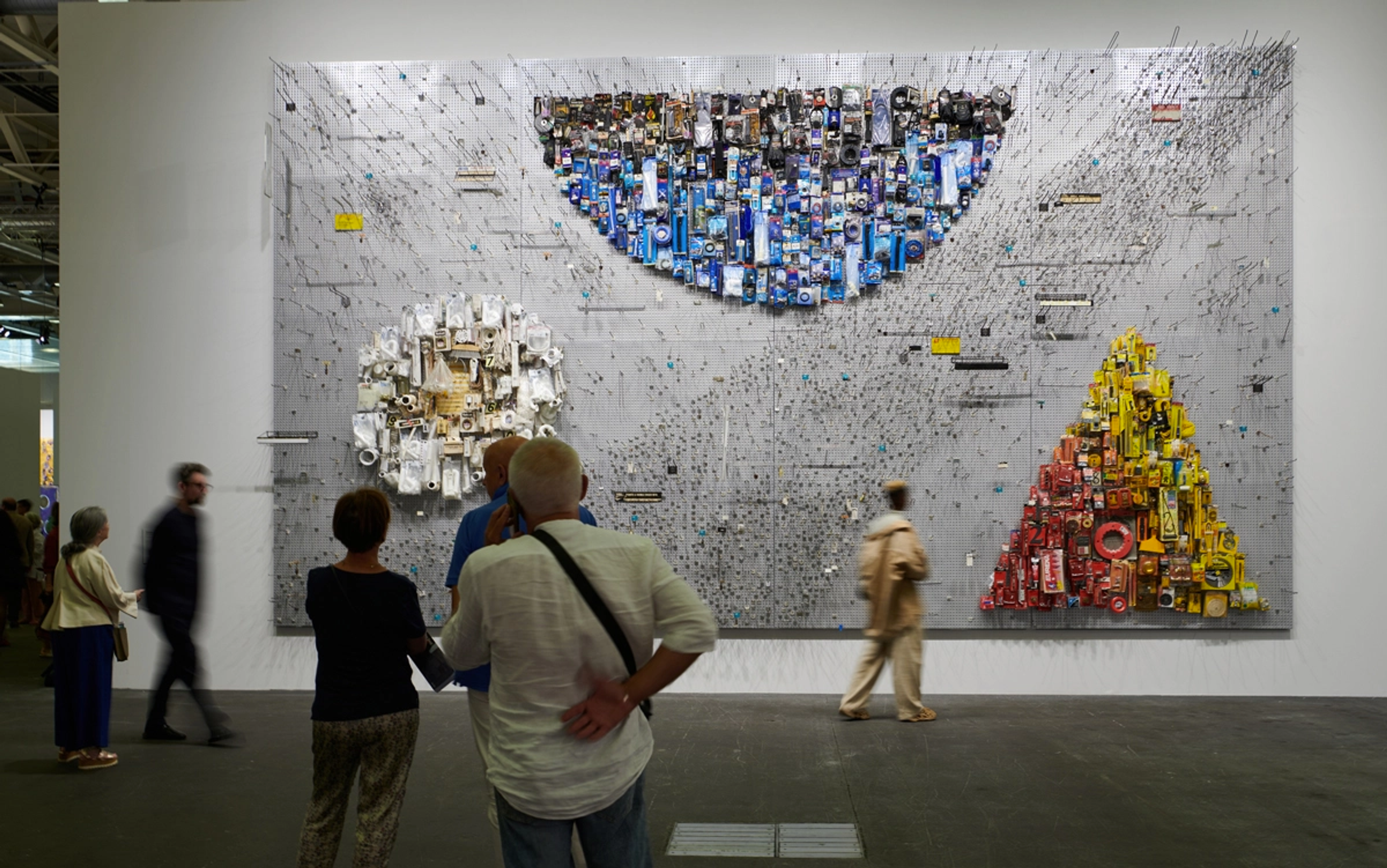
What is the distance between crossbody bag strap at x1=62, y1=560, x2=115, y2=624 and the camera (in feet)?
16.7

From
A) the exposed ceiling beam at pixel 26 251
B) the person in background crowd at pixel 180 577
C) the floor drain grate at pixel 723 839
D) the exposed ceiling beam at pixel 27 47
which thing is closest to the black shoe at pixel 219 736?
the person in background crowd at pixel 180 577

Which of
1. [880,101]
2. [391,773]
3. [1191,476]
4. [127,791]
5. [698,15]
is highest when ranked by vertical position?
[698,15]

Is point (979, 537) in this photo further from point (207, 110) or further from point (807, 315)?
point (207, 110)

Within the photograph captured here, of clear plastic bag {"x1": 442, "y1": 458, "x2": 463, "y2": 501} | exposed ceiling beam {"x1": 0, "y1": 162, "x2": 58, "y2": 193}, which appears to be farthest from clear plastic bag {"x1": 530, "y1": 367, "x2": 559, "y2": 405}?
exposed ceiling beam {"x1": 0, "y1": 162, "x2": 58, "y2": 193}

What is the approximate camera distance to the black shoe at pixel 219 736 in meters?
5.69

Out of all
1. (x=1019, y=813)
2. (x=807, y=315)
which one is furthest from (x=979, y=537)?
(x=1019, y=813)

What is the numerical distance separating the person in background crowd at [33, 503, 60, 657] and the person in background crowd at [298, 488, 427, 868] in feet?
20.3

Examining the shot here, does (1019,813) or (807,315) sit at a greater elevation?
(807,315)

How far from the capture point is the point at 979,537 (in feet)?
22.7

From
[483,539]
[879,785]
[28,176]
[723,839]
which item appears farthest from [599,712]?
[28,176]

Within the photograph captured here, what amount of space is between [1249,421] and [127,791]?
280 inches

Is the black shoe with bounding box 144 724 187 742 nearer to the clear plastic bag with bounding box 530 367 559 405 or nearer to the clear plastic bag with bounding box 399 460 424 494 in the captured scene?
the clear plastic bag with bounding box 399 460 424 494

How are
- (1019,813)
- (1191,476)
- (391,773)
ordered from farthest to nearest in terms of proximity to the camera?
(1191,476) < (1019,813) < (391,773)

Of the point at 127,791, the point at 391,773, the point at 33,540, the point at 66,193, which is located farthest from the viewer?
the point at 33,540
